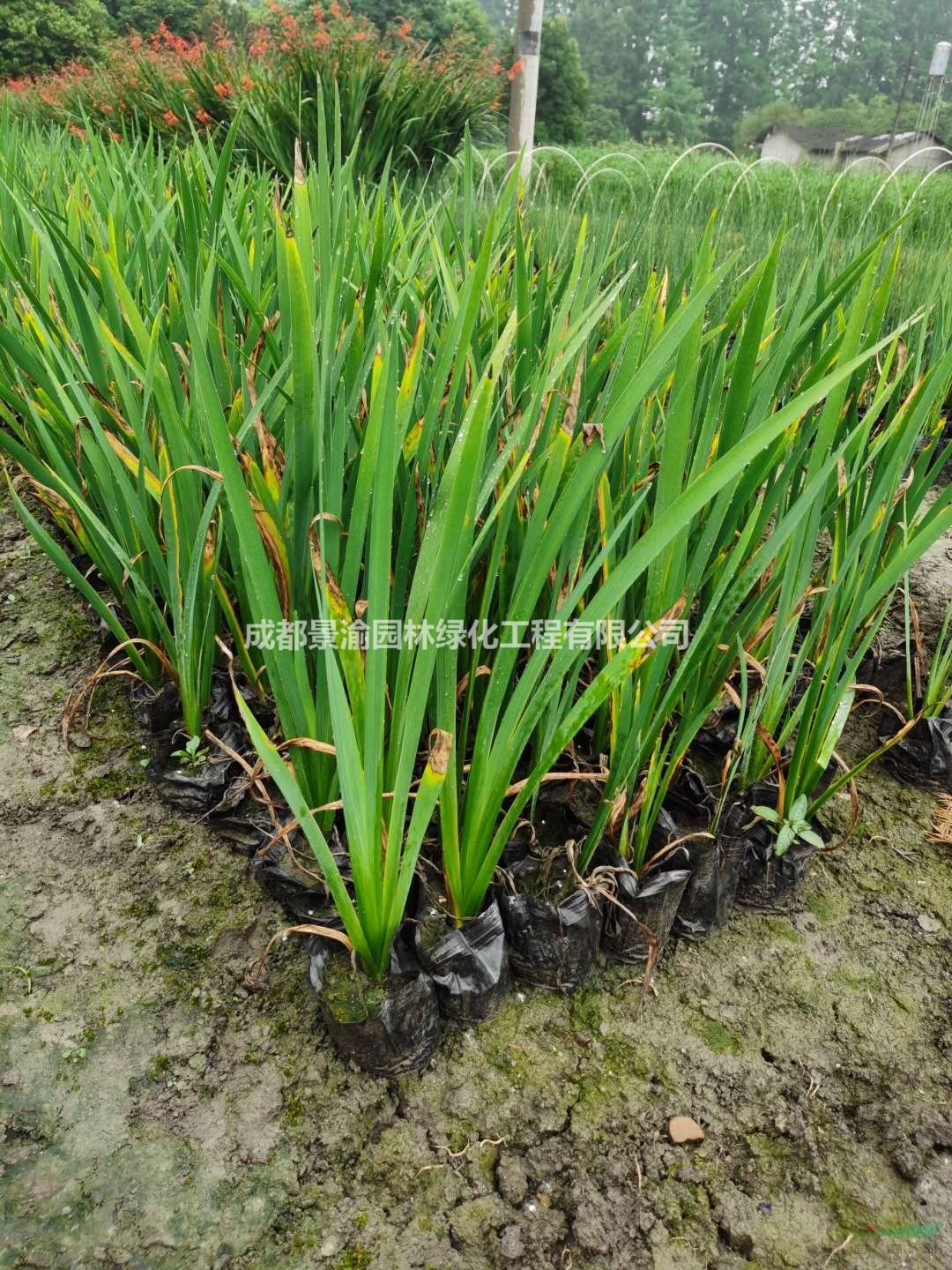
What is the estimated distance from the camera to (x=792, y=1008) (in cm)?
99

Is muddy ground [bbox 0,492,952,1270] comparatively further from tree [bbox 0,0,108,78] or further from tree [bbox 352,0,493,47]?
tree [bbox 352,0,493,47]

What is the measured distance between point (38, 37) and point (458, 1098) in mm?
22751

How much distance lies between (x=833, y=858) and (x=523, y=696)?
2.24 ft

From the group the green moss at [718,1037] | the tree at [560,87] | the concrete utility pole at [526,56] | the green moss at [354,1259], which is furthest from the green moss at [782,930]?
the tree at [560,87]

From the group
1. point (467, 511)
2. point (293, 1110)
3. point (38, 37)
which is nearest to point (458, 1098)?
point (293, 1110)

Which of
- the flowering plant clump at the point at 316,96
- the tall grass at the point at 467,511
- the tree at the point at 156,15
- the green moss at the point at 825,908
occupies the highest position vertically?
the tree at the point at 156,15

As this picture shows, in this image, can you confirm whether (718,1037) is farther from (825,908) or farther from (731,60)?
(731,60)

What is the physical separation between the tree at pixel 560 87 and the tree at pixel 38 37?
510 inches

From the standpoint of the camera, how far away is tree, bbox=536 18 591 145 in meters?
25.1

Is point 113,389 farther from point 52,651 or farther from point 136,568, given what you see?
point 52,651

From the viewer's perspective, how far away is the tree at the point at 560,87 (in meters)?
25.1

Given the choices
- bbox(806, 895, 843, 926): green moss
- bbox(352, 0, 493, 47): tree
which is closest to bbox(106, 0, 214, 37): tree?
bbox(352, 0, 493, 47): tree

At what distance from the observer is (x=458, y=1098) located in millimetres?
882

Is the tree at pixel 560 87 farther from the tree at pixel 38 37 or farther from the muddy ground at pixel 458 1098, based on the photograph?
the muddy ground at pixel 458 1098
